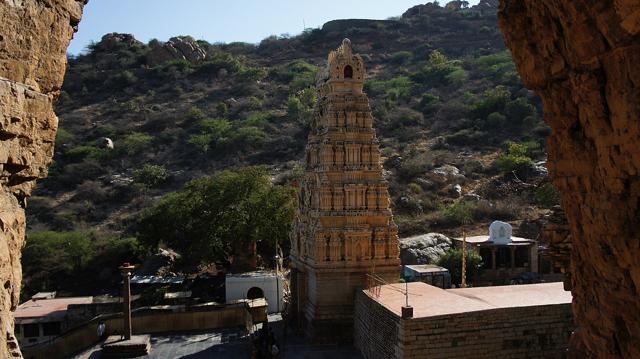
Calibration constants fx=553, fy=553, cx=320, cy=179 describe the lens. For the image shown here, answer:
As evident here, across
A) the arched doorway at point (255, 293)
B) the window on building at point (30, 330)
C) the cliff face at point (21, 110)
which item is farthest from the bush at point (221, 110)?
the cliff face at point (21, 110)

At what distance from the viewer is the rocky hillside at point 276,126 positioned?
139 ft

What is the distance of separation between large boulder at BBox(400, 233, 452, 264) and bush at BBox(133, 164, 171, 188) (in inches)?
1024

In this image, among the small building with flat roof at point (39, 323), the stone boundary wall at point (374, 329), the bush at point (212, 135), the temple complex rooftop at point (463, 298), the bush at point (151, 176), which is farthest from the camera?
the bush at point (212, 135)

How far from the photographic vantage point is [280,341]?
60.6 ft

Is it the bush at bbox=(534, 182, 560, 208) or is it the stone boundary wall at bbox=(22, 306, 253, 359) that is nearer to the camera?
the stone boundary wall at bbox=(22, 306, 253, 359)

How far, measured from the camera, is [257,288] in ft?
77.7

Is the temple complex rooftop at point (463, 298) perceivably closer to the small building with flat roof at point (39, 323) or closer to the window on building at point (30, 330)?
the small building with flat roof at point (39, 323)

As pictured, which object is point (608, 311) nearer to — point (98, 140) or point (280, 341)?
point (280, 341)

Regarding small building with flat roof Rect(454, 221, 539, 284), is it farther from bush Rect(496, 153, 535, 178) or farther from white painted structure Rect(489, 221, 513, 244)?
bush Rect(496, 153, 535, 178)

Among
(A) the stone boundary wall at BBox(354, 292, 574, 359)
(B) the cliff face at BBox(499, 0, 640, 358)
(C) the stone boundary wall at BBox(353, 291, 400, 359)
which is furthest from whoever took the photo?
(C) the stone boundary wall at BBox(353, 291, 400, 359)

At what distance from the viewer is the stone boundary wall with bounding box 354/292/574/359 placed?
12.8 metres

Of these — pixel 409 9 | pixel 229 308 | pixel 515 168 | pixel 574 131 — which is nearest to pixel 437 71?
pixel 515 168

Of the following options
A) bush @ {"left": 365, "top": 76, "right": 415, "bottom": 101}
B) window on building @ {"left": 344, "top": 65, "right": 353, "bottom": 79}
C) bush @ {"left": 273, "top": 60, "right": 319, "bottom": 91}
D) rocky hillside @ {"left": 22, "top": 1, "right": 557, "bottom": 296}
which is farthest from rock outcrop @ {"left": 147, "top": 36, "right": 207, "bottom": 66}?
window on building @ {"left": 344, "top": 65, "right": 353, "bottom": 79}

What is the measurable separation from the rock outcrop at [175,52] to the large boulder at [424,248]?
5733 centimetres
